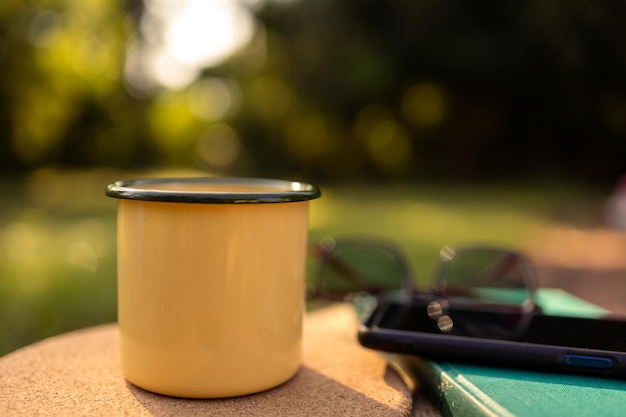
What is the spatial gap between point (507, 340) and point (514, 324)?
6.6 inches

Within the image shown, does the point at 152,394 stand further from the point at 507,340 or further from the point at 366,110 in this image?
the point at 366,110

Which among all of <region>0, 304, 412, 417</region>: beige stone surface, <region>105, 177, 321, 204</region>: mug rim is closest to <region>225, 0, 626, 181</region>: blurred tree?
<region>0, 304, 412, 417</region>: beige stone surface

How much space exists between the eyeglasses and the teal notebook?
23.7 inches

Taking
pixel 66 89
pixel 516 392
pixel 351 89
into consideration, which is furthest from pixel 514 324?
pixel 66 89

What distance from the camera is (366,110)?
1695 centimetres

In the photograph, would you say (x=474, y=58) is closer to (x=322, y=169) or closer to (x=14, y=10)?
(x=322, y=169)

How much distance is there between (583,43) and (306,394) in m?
12.1

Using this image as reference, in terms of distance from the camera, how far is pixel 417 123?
16844 millimetres

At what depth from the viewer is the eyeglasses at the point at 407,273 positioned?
6.86 feet

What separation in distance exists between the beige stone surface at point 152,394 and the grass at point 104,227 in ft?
4.73

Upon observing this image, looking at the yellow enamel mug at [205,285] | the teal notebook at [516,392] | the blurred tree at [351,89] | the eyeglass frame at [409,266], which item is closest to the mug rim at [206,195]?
the yellow enamel mug at [205,285]

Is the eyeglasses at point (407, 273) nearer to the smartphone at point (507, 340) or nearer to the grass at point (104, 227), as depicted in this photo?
the smartphone at point (507, 340)

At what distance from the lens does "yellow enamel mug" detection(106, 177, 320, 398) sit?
3.84 ft

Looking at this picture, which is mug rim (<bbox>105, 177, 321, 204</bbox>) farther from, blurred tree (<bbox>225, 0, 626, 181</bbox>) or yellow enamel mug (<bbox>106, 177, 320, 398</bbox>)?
blurred tree (<bbox>225, 0, 626, 181</bbox>)
